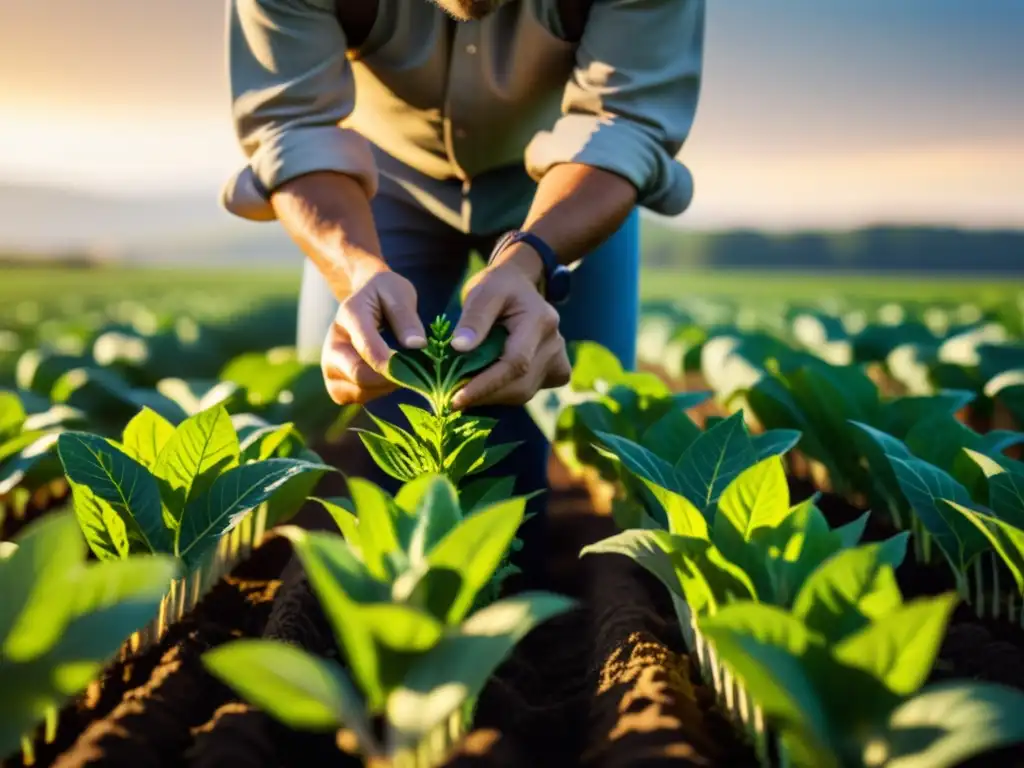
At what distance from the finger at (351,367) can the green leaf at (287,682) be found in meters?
0.67

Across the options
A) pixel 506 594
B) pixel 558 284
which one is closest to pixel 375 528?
pixel 506 594

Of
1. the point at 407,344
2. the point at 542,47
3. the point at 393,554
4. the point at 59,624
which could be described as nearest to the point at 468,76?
the point at 542,47

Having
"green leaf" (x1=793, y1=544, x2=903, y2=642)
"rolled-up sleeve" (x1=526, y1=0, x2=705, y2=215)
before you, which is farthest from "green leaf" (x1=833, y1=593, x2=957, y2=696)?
"rolled-up sleeve" (x1=526, y1=0, x2=705, y2=215)

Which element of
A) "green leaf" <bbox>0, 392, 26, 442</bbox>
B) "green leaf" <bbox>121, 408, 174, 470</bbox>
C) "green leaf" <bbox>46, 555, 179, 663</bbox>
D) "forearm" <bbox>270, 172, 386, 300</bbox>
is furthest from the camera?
"green leaf" <bbox>0, 392, 26, 442</bbox>

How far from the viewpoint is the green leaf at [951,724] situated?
86 cm

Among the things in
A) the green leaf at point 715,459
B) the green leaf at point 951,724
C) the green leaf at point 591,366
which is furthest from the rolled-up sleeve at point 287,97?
the green leaf at point 951,724

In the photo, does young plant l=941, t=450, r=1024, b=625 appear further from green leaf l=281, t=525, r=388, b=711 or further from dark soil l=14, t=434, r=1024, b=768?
green leaf l=281, t=525, r=388, b=711

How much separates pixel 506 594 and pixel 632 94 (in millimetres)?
1128

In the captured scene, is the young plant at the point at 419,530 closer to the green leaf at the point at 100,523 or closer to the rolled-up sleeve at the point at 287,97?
the green leaf at the point at 100,523

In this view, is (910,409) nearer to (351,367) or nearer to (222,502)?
(351,367)

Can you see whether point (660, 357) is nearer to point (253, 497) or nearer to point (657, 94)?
point (657, 94)

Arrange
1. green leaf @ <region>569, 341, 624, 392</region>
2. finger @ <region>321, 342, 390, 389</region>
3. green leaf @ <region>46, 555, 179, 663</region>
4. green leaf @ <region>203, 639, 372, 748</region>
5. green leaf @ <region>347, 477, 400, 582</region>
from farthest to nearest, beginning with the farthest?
1. green leaf @ <region>569, 341, 624, 392</region>
2. finger @ <region>321, 342, 390, 389</region>
3. green leaf @ <region>347, 477, 400, 582</region>
4. green leaf @ <region>46, 555, 179, 663</region>
5. green leaf @ <region>203, 639, 372, 748</region>

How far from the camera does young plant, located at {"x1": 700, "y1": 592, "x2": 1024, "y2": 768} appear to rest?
2.88 ft

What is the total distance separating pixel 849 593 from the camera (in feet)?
3.43
